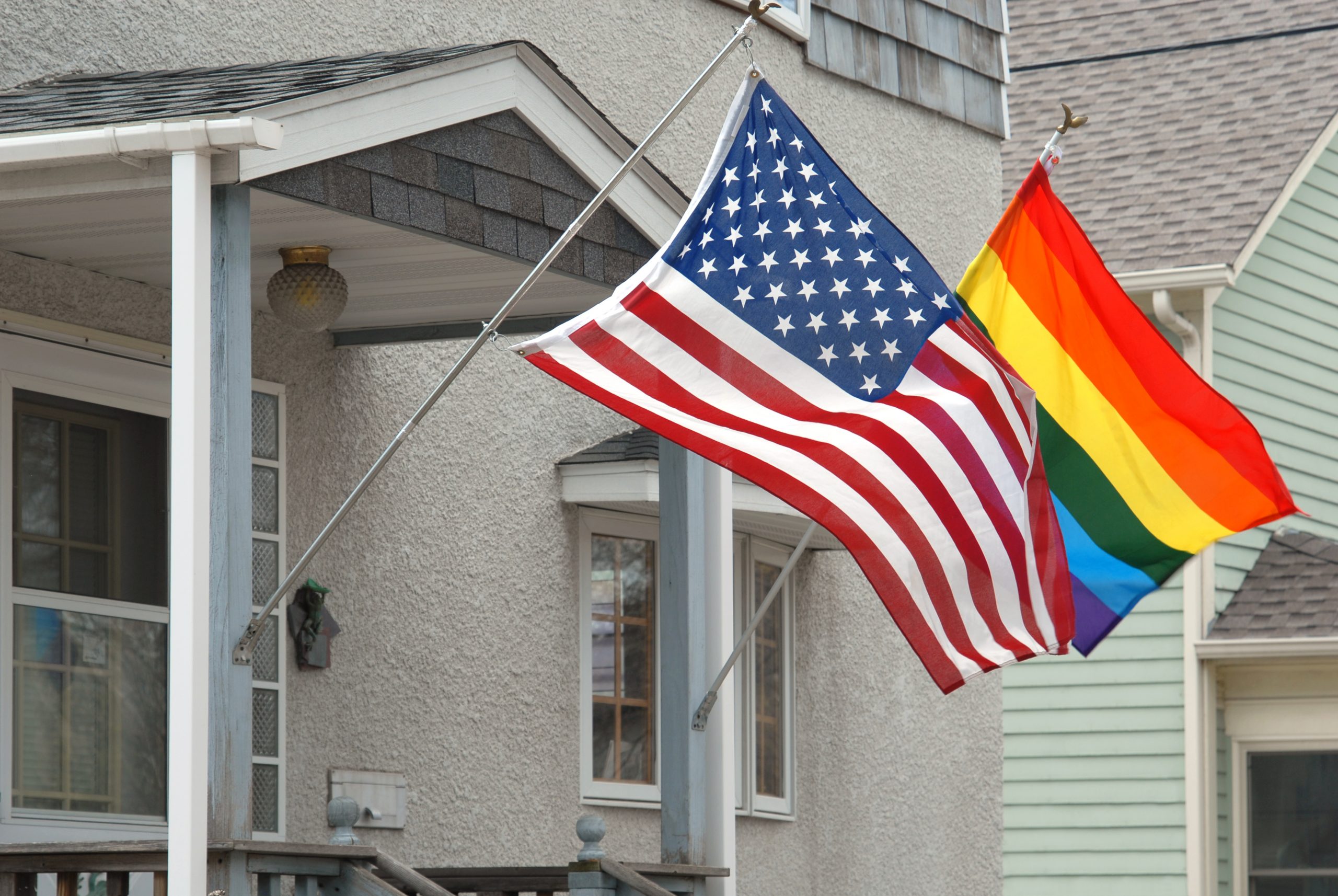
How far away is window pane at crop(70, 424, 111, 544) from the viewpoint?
6863 mm

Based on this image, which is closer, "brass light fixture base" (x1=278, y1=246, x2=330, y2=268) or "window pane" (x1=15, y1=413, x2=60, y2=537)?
"brass light fixture base" (x1=278, y1=246, x2=330, y2=268)

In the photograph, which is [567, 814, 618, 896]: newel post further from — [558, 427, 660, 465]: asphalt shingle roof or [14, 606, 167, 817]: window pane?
[558, 427, 660, 465]: asphalt shingle roof

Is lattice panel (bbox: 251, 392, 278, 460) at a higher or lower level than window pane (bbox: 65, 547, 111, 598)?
higher

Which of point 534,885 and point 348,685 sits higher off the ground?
point 348,685

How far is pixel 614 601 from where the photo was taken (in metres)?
9.17

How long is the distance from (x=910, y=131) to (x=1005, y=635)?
5725 mm

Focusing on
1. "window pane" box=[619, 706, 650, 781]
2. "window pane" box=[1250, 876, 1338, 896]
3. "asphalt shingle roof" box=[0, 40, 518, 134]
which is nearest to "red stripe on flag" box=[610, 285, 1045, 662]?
"asphalt shingle roof" box=[0, 40, 518, 134]

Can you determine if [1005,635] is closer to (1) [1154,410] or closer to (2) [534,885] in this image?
(1) [1154,410]

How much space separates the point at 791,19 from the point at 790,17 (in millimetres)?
13

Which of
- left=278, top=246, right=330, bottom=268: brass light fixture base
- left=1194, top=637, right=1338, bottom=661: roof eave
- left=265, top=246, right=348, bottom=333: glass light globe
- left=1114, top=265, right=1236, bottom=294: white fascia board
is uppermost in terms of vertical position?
left=1114, top=265, right=1236, bottom=294: white fascia board

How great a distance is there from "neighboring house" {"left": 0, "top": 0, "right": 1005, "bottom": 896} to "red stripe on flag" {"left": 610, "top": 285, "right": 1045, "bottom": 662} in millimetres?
892

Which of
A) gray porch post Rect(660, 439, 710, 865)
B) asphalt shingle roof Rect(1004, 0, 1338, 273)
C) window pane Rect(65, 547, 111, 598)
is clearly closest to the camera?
window pane Rect(65, 547, 111, 598)

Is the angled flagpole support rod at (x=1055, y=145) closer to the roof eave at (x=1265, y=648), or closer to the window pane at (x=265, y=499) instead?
the window pane at (x=265, y=499)

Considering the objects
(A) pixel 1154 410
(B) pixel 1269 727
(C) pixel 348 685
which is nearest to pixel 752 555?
(C) pixel 348 685
